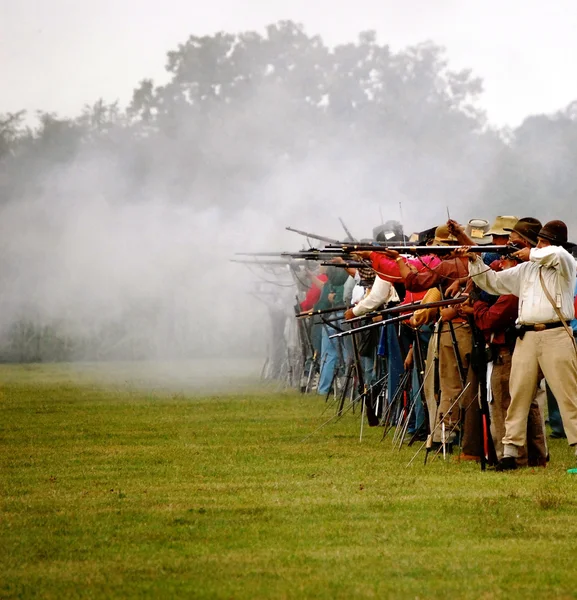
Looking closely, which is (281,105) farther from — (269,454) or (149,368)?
(269,454)

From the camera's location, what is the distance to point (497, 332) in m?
13.3

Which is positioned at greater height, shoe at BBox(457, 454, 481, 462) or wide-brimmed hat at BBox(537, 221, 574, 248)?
wide-brimmed hat at BBox(537, 221, 574, 248)

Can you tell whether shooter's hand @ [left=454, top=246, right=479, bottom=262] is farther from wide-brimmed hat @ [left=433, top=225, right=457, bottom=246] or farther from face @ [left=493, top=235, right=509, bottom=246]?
face @ [left=493, top=235, right=509, bottom=246]

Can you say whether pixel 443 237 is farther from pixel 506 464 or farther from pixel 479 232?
pixel 506 464

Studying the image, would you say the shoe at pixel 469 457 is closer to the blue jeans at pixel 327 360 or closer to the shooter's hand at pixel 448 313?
the shooter's hand at pixel 448 313

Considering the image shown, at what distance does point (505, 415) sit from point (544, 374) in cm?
108

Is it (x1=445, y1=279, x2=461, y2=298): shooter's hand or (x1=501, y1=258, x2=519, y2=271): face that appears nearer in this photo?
(x1=501, y1=258, x2=519, y2=271): face

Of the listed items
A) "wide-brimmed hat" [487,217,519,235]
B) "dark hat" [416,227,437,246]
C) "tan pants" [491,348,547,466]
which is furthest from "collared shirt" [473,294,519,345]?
"dark hat" [416,227,437,246]

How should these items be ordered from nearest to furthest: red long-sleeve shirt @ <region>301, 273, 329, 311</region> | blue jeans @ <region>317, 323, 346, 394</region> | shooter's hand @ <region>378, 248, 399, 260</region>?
shooter's hand @ <region>378, 248, 399, 260</region> → blue jeans @ <region>317, 323, 346, 394</region> → red long-sleeve shirt @ <region>301, 273, 329, 311</region>

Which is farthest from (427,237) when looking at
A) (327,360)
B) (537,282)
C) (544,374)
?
(327,360)

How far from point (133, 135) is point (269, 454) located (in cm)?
2656

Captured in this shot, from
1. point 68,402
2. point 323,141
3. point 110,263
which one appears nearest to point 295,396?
point 68,402

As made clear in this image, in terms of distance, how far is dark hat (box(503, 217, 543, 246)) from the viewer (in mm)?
12797

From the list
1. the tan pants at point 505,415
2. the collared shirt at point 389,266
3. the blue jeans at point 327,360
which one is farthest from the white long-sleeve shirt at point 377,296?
the blue jeans at point 327,360
